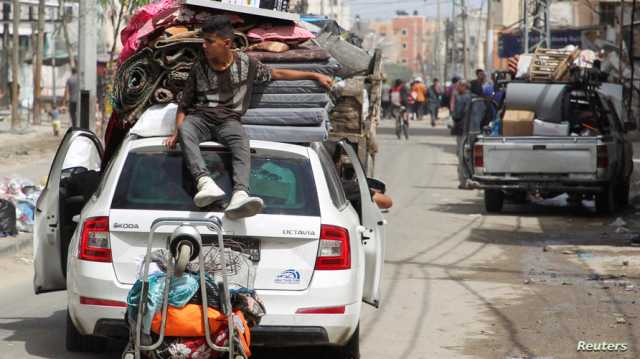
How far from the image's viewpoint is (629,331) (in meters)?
9.72

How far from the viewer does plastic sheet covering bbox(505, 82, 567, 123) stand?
19.8m

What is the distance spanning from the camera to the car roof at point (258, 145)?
25.4 ft

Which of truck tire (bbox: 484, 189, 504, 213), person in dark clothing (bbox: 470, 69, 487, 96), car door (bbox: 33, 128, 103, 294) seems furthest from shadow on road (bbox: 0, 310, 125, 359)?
person in dark clothing (bbox: 470, 69, 487, 96)

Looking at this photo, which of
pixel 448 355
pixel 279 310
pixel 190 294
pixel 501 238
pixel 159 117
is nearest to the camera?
pixel 190 294

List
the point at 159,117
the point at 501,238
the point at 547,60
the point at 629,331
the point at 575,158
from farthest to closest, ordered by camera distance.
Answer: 1. the point at 547,60
2. the point at 575,158
3. the point at 501,238
4. the point at 629,331
5. the point at 159,117

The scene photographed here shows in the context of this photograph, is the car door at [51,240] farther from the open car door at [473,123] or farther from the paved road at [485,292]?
the open car door at [473,123]

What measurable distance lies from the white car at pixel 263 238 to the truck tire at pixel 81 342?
29cm

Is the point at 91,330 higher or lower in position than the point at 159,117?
lower

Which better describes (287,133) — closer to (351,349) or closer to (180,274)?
(351,349)

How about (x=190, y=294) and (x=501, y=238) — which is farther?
(x=501, y=238)

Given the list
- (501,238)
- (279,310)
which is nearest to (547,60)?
(501,238)

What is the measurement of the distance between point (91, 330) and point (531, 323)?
404 centimetres

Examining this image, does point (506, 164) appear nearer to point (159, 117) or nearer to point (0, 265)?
point (0, 265)

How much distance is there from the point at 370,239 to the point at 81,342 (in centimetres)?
202
